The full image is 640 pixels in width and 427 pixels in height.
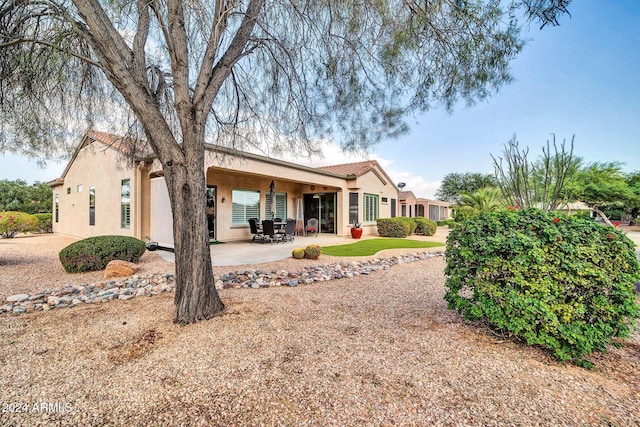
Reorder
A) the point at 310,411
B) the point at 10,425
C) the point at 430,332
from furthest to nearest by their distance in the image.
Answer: the point at 430,332 → the point at 310,411 → the point at 10,425

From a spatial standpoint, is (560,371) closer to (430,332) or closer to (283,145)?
(430,332)

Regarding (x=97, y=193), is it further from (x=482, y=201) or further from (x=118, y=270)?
(x=482, y=201)

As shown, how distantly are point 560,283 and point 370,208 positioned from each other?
1455 centimetres

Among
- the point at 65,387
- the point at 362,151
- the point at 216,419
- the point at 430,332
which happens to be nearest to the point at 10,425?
the point at 65,387

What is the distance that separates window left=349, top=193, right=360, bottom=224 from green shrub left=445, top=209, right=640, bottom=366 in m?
13.0

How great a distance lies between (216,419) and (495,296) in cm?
→ 284

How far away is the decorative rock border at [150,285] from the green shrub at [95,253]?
1.48 m

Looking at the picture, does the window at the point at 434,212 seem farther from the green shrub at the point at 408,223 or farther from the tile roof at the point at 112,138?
the tile roof at the point at 112,138

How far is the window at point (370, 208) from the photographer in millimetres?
16797

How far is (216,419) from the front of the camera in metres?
2.01

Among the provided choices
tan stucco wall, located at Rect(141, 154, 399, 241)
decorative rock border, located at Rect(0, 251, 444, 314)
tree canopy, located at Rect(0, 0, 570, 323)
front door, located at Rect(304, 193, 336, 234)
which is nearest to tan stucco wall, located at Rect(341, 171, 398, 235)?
tan stucco wall, located at Rect(141, 154, 399, 241)

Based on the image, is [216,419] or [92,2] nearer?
[216,419]

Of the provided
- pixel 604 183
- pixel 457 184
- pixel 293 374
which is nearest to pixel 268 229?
pixel 293 374

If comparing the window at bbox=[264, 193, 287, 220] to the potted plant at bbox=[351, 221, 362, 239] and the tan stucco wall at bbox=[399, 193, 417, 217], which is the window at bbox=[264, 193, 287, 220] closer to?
the potted plant at bbox=[351, 221, 362, 239]
